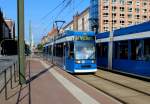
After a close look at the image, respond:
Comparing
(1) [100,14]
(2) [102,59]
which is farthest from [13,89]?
(1) [100,14]

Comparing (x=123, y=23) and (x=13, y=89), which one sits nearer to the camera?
(x=13, y=89)

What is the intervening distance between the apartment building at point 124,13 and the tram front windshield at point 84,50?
97330 mm

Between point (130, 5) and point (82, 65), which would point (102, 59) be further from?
point (130, 5)

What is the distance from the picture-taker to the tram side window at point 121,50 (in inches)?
997

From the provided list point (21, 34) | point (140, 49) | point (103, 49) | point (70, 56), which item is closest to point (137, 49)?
point (140, 49)

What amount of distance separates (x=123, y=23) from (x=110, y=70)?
324ft

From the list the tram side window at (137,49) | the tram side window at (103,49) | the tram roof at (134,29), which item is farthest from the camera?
the tram side window at (103,49)

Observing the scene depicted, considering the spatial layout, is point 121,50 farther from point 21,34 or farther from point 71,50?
point 21,34

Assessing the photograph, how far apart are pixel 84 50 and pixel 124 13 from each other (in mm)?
103059

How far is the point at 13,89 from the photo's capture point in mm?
16016

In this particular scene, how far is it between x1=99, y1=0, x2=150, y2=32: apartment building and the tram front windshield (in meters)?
97.3

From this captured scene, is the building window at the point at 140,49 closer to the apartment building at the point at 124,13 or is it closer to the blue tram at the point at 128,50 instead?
the blue tram at the point at 128,50

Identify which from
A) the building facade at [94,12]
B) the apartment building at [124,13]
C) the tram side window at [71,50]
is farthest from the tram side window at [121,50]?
the apartment building at [124,13]

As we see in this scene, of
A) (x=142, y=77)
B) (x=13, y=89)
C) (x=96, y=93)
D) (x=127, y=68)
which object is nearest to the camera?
(x=96, y=93)
